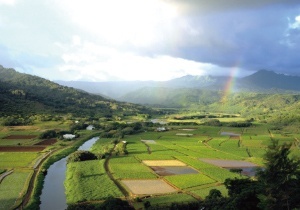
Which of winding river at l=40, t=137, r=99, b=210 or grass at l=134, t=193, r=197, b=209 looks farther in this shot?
winding river at l=40, t=137, r=99, b=210

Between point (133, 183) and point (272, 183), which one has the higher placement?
point (272, 183)

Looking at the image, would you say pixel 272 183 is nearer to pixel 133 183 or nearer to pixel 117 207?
pixel 117 207

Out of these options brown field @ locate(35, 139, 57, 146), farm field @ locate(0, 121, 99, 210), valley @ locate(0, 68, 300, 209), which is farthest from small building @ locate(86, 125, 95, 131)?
brown field @ locate(35, 139, 57, 146)

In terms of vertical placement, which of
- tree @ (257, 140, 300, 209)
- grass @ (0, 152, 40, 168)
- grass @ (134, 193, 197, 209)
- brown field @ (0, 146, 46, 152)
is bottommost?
grass @ (134, 193, 197, 209)

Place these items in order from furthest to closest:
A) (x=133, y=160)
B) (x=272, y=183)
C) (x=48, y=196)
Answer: (x=133, y=160) → (x=48, y=196) → (x=272, y=183)

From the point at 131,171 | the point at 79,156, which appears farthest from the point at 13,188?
the point at 131,171

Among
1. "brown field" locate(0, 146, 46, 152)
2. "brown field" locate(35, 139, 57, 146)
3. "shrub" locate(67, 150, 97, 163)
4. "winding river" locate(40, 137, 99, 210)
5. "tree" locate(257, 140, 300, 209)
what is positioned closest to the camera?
"tree" locate(257, 140, 300, 209)

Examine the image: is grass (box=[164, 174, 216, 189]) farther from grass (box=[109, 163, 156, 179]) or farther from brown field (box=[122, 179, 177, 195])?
grass (box=[109, 163, 156, 179])

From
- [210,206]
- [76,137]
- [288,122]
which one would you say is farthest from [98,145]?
[288,122]
